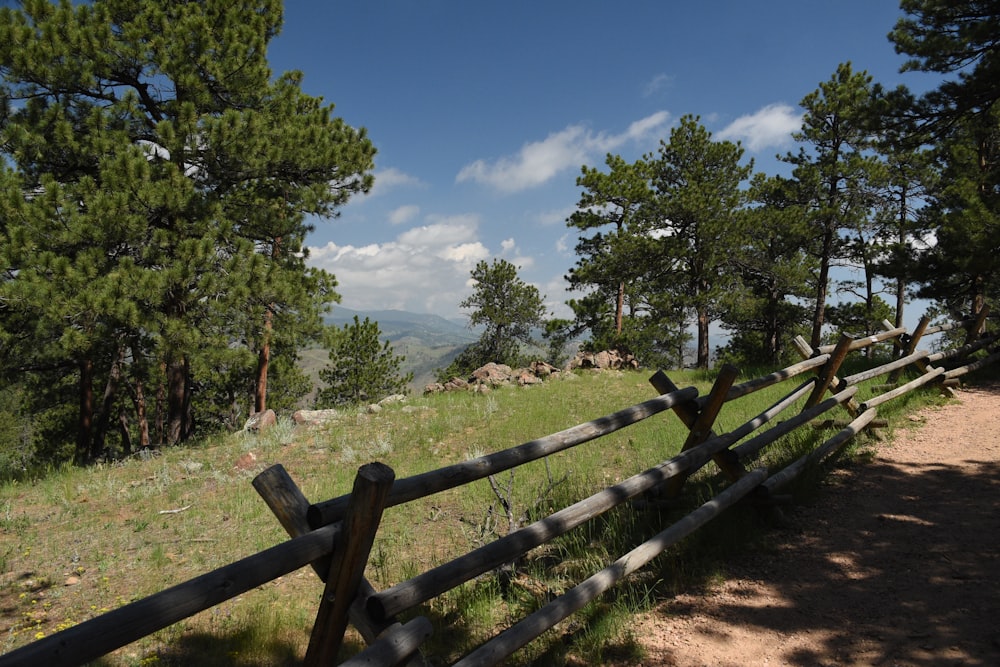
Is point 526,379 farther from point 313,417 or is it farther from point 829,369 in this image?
point 829,369

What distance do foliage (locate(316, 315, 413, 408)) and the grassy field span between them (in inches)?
722

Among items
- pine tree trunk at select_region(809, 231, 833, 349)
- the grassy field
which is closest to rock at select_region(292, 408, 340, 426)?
the grassy field

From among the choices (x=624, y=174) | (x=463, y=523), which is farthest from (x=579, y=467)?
(x=624, y=174)

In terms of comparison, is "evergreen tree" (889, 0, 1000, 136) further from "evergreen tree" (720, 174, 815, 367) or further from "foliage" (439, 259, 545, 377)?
"foliage" (439, 259, 545, 377)

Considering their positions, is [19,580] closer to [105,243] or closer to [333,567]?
[333,567]

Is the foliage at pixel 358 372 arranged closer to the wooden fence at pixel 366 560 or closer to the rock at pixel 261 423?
the rock at pixel 261 423

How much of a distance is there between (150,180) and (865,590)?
13088mm

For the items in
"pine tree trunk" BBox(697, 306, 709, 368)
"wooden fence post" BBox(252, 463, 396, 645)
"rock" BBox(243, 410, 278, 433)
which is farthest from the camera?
"pine tree trunk" BBox(697, 306, 709, 368)

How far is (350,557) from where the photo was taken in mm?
2371

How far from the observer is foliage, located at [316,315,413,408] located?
29.9 m

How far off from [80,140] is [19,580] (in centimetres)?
961

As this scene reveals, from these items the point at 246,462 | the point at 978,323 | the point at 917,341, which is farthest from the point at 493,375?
the point at 978,323

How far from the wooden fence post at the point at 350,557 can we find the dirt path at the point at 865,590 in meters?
1.96

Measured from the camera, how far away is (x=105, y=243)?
10102 mm
